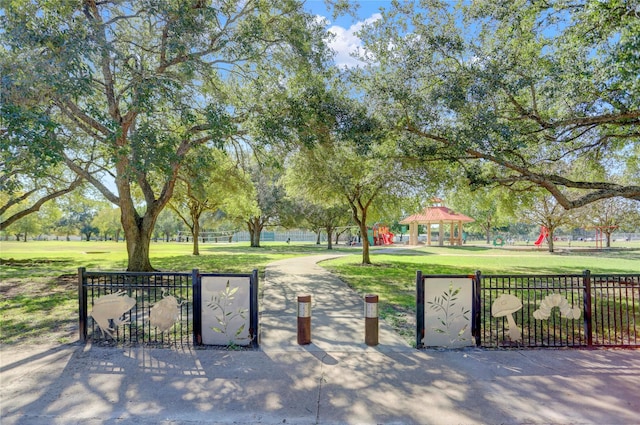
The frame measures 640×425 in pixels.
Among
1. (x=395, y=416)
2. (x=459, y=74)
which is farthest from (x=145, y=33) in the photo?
(x=395, y=416)

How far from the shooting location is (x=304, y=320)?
611cm

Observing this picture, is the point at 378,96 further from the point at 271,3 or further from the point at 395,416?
the point at 395,416

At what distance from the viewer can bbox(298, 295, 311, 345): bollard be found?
6.06 metres

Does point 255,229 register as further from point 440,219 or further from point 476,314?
point 476,314

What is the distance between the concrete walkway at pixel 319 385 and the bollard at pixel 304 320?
0.56ft

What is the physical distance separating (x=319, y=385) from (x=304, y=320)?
1.63m

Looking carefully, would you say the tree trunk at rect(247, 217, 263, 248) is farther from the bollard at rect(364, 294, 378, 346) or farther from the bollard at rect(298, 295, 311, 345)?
the bollard at rect(364, 294, 378, 346)

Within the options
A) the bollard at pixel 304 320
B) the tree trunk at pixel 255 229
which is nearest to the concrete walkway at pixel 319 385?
the bollard at pixel 304 320

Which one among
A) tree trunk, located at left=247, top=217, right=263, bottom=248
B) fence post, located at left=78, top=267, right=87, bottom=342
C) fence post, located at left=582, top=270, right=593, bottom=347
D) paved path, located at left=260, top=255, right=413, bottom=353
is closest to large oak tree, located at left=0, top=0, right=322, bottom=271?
fence post, located at left=78, top=267, right=87, bottom=342

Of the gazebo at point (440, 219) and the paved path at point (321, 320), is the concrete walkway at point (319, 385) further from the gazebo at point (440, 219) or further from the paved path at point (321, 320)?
the gazebo at point (440, 219)

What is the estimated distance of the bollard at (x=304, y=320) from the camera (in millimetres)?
6056

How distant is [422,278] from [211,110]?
6541 millimetres

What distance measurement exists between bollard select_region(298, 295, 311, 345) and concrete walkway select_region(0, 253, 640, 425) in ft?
0.56

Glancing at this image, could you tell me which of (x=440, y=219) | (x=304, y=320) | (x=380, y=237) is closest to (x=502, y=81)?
(x=304, y=320)
